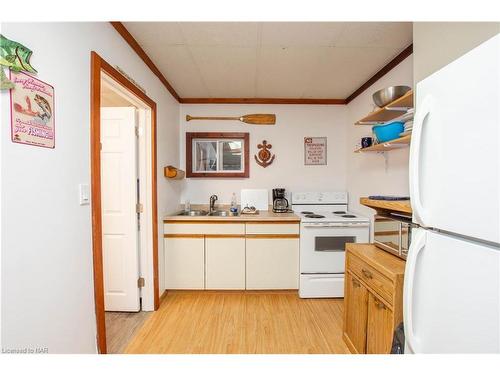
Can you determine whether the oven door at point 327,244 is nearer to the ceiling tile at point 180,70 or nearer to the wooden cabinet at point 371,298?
the wooden cabinet at point 371,298

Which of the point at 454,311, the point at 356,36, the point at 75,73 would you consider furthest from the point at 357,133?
the point at 75,73

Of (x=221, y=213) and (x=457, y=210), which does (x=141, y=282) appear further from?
(x=457, y=210)

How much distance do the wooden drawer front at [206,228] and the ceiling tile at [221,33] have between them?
70.5 inches

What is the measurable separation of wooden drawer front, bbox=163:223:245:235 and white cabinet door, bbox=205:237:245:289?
94 mm

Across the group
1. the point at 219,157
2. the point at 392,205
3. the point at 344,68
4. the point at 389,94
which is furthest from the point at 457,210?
the point at 219,157

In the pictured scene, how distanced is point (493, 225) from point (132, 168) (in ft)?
8.01

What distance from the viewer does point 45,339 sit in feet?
3.49

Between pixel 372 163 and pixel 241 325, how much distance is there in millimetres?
2156

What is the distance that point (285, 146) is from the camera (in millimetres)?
3309

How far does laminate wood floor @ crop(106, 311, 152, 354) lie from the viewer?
185 cm

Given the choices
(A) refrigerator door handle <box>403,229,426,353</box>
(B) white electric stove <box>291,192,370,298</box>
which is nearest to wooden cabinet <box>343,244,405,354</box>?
(A) refrigerator door handle <box>403,229,426,353</box>

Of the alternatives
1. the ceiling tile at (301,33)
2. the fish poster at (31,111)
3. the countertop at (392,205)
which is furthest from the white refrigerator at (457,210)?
the fish poster at (31,111)

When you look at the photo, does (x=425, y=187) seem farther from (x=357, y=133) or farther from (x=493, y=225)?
(x=357, y=133)

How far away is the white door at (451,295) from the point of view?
0.63m
